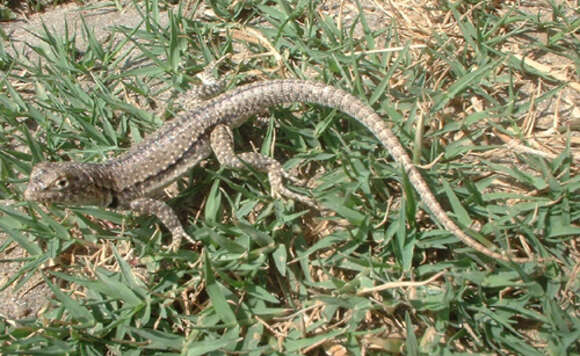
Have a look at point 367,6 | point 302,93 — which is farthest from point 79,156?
point 367,6

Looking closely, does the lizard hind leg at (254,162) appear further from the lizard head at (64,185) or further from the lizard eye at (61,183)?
the lizard eye at (61,183)

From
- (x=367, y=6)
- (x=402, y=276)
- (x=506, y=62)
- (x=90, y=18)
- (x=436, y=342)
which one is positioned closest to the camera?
(x=436, y=342)

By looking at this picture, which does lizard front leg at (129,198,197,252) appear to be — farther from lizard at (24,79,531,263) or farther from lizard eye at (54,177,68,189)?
lizard eye at (54,177,68,189)

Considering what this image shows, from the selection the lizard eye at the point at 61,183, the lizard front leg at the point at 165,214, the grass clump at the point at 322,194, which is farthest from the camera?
the lizard front leg at the point at 165,214

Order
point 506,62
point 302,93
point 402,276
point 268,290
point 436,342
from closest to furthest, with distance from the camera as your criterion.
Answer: point 436,342 → point 402,276 → point 268,290 → point 302,93 → point 506,62

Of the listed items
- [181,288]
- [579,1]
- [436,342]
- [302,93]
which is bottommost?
[436,342]

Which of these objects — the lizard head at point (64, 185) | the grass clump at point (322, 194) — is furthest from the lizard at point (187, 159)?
the grass clump at point (322, 194)

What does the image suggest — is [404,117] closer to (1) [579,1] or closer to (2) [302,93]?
(2) [302,93]
